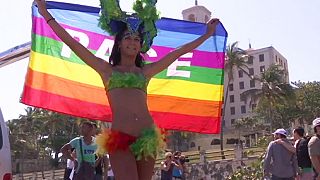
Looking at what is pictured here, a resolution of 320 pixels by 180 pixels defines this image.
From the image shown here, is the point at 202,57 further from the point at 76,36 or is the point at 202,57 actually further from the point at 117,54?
the point at 117,54

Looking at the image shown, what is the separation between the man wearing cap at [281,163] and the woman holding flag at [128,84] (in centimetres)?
547

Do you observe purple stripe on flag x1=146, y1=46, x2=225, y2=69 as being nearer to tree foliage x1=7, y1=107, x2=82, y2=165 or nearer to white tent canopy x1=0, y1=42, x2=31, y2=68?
white tent canopy x1=0, y1=42, x2=31, y2=68

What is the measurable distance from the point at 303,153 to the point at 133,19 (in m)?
5.68

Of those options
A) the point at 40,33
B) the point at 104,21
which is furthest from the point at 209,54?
the point at 104,21

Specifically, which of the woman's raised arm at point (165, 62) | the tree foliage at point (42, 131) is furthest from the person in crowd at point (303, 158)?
the tree foliage at point (42, 131)

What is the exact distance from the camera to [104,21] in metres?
4.45

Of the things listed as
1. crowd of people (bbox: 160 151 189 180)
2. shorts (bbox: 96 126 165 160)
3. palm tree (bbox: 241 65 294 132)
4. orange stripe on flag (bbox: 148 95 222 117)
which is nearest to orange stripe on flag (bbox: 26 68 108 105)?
orange stripe on flag (bbox: 148 95 222 117)

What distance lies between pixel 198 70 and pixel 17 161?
51556 millimetres

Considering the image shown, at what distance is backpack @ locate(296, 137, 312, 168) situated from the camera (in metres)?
9.04

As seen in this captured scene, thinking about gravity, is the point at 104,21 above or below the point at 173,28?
below

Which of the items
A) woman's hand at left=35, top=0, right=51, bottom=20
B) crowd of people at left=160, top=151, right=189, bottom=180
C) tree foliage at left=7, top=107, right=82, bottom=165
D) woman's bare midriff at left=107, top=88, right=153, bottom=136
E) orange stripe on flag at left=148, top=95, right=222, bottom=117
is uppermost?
tree foliage at left=7, top=107, right=82, bottom=165

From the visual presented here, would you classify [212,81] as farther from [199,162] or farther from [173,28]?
[199,162]

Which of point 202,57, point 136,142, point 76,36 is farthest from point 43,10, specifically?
point 202,57

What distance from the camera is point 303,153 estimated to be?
29.9 ft
